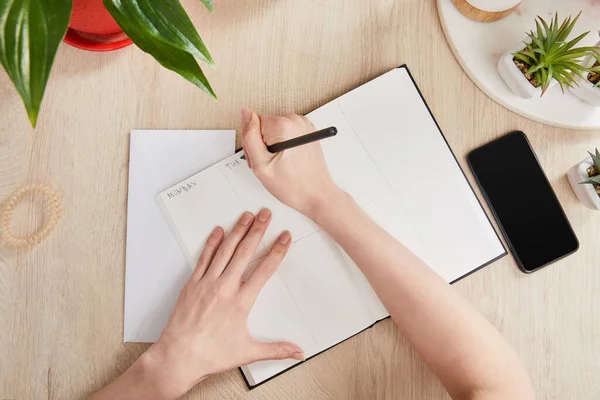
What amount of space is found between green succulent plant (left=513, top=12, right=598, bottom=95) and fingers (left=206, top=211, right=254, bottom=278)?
446mm

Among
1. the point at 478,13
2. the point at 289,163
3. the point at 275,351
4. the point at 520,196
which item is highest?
the point at 478,13

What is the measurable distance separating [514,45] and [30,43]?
2.08 ft

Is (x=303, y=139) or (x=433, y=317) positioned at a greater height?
(x=303, y=139)

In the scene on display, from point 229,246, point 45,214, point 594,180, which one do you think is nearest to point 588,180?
point 594,180

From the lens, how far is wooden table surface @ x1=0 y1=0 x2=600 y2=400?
26.8 inches

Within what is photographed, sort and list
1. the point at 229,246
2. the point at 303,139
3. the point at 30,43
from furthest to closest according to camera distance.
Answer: the point at 229,246
the point at 303,139
the point at 30,43

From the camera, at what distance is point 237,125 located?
71cm

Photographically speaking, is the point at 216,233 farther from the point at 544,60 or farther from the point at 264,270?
the point at 544,60

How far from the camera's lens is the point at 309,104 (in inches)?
28.3

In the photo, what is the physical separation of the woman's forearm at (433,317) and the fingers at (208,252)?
149mm

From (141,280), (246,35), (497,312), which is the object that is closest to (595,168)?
(497,312)

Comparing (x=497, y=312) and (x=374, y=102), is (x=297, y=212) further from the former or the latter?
(x=497, y=312)

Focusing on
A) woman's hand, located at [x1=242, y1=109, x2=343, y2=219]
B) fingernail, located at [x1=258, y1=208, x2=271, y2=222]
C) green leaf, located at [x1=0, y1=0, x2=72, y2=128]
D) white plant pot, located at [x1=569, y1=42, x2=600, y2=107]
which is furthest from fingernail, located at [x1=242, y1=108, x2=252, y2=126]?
white plant pot, located at [x1=569, y1=42, x2=600, y2=107]

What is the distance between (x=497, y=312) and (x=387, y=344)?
6.7 inches
